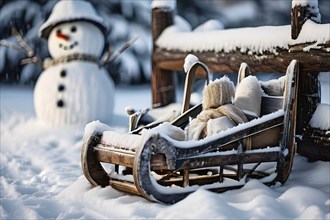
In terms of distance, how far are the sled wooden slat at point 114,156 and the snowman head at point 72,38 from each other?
4812mm

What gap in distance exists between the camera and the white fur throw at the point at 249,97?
15.0ft

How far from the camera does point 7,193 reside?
15.9ft

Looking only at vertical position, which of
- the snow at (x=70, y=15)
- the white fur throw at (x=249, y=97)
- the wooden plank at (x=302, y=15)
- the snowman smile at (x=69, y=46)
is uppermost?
the wooden plank at (x=302, y=15)

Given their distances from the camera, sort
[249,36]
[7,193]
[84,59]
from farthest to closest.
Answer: [84,59] → [249,36] → [7,193]

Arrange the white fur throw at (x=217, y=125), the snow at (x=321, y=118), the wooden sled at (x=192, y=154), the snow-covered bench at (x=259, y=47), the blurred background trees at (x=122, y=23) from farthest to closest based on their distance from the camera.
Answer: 1. the blurred background trees at (x=122, y=23)
2. the snow-covered bench at (x=259, y=47)
3. the snow at (x=321, y=118)
4. the white fur throw at (x=217, y=125)
5. the wooden sled at (x=192, y=154)

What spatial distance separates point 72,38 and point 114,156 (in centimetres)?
507

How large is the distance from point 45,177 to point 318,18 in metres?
3.14

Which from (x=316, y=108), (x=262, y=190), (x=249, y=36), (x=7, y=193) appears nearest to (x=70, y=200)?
(x=7, y=193)

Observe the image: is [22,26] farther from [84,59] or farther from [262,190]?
[262,190]

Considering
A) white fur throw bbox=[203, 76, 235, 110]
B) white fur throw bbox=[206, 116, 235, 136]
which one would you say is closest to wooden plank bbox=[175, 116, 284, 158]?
white fur throw bbox=[206, 116, 235, 136]

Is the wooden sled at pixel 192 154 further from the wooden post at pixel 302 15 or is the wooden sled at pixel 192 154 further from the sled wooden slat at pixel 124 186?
the wooden post at pixel 302 15

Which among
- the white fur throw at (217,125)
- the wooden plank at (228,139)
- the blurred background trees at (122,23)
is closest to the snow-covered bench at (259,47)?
the wooden plank at (228,139)

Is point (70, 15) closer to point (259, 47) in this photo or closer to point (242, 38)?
point (242, 38)

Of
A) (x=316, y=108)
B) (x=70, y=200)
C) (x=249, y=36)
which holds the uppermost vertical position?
(x=249, y=36)
